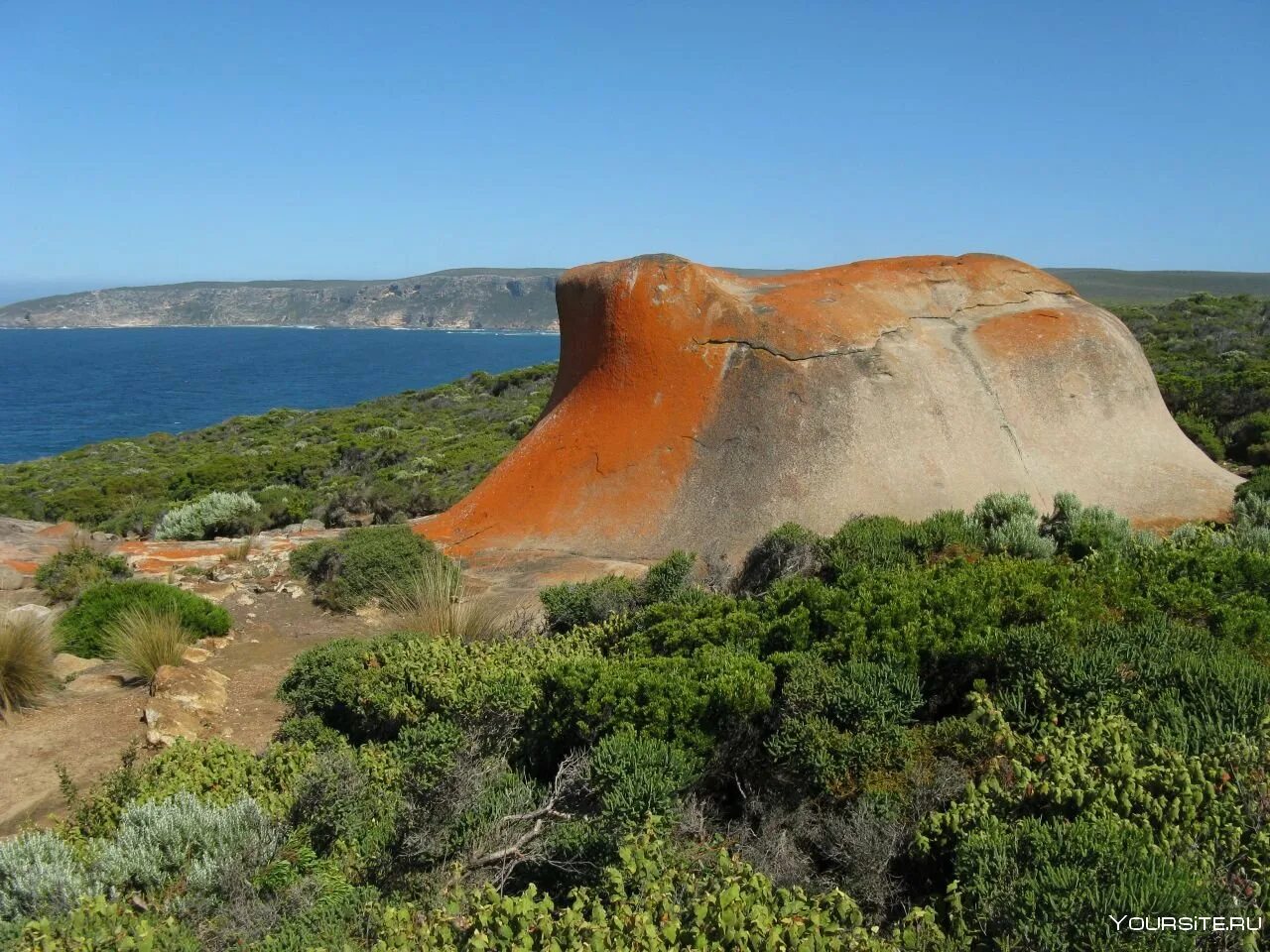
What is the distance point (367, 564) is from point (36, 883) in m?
4.70

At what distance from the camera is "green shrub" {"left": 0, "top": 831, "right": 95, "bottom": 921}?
3.91 m

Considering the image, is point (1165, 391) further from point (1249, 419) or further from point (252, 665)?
point (252, 665)

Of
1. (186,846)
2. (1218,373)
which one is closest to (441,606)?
(186,846)

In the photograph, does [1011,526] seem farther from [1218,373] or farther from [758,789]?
[1218,373]

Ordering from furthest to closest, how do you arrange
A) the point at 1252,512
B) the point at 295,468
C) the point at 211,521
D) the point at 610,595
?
the point at 295,468 → the point at 211,521 → the point at 1252,512 → the point at 610,595

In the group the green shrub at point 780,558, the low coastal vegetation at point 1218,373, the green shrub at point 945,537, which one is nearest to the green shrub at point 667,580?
the green shrub at point 780,558

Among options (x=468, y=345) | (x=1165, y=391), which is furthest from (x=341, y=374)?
(x=1165, y=391)

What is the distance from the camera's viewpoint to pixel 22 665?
6746 mm

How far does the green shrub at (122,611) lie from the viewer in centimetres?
785

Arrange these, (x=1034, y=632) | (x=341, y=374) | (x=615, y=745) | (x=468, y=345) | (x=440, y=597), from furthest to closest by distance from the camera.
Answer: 1. (x=468, y=345)
2. (x=341, y=374)
3. (x=440, y=597)
4. (x=1034, y=632)
5. (x=615, y=745)

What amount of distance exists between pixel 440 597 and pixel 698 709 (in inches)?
138

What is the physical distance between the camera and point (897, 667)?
4469 mm

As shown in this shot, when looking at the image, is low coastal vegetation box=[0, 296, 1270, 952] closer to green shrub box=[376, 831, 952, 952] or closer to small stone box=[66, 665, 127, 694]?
green shrub box=[376, 831, 952, 952]

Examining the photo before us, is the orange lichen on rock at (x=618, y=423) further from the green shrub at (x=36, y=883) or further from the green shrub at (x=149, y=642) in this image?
the green shrub at (x=36, y=883)
